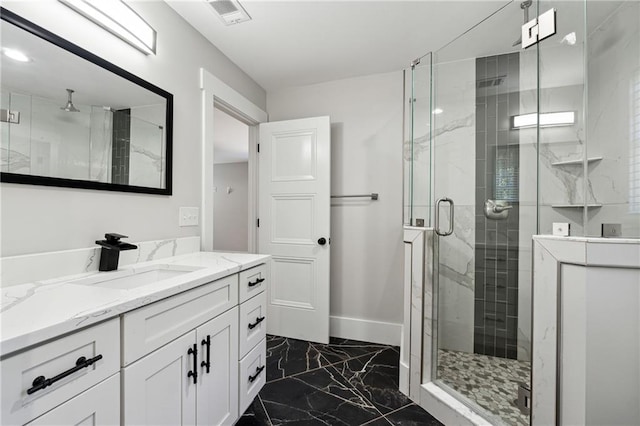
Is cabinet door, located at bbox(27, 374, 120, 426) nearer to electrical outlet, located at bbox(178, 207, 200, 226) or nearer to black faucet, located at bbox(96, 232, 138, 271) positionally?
black faucet, located at bbox(96, 232, 138, 271)

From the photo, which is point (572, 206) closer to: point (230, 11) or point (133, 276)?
point (133, 276)

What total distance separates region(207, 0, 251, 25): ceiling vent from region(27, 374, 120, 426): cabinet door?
1956mm

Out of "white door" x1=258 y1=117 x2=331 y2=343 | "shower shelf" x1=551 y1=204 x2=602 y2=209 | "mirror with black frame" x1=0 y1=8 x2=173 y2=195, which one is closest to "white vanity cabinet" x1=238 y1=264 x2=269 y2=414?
"mirror with black frame" x1=0 y1=8 x2=173 y2=195

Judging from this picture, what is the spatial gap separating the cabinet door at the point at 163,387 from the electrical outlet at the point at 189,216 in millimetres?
904

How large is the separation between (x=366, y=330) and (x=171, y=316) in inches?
78.1

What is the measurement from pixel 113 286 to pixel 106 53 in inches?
44.7

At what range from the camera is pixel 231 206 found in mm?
6551

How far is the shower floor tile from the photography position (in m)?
1.38

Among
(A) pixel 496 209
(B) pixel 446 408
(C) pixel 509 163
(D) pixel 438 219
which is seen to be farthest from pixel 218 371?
(C) pixel 509 163

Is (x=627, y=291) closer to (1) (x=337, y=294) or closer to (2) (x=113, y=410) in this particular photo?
(2) (x=113, y=410)

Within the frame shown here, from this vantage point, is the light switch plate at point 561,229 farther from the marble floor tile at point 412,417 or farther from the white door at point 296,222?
the white door at point 296,222

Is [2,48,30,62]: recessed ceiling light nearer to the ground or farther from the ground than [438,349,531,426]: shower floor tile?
farther from the ground

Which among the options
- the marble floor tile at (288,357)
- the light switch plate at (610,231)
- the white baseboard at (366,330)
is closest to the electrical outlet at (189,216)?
the marble floor tile at (288,357)

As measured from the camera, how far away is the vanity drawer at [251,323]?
1.40 meters
